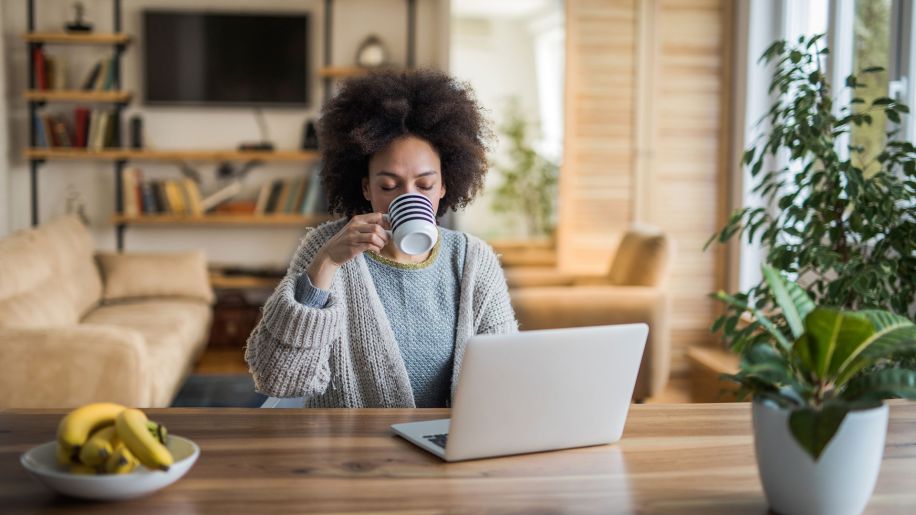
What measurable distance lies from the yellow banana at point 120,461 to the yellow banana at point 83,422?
4 cm

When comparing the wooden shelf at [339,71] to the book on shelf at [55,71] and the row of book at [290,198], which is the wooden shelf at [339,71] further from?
the book on shelf at [55,71]

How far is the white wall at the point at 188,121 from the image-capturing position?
5742 millimetres

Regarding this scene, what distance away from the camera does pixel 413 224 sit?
55.9 inches

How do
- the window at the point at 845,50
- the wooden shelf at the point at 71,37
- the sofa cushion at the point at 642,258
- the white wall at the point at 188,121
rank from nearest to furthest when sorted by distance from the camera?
1. the window at the point at 845,50
2. the sofa cushion at the point at 642,258
3. the wooden shelf at the point at 71,37
4. the white wall at the point at 188,121

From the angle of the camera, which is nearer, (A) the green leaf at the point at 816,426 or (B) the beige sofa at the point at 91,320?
(A) the green leaf at the point at 816,426

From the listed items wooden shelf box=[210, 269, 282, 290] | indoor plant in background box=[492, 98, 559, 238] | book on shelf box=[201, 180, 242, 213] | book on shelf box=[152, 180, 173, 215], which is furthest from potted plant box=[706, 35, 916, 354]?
book on shelf box=[152, 180, 173, 215]

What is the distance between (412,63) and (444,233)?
13.2ft

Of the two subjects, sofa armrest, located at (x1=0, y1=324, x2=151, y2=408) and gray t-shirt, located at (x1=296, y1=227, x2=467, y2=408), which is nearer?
gray t-shirt, located at (x1=296, y1=227, x2=467, y2=408)

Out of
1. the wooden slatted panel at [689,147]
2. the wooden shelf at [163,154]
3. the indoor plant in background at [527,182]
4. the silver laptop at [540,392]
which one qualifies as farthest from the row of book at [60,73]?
the silver laptop at [540,392]

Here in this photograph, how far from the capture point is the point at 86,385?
9.37 ft

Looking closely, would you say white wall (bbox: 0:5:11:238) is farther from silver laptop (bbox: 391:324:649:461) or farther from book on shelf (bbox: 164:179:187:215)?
silver laptop (bbox: 391:324:649:461)

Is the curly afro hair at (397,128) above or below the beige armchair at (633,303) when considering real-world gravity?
above

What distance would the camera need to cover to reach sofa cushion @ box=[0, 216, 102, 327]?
3.40m

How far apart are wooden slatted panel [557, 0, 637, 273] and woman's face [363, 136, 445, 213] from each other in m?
3.07
